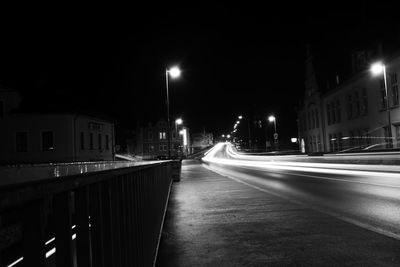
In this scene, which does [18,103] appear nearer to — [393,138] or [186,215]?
[186,215]

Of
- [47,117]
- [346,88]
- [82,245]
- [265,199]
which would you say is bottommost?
[265,199]

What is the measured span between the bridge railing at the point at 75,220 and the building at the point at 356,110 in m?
30.7

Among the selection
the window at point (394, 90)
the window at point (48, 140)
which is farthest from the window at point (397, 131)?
the window at point (48, 140)

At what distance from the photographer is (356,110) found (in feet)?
141

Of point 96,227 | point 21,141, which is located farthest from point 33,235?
point 21,141

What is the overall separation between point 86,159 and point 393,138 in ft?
87.8

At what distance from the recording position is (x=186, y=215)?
34.3ft

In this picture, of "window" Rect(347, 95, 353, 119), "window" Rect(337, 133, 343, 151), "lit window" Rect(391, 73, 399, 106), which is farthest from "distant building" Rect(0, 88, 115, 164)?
"window" Rect(337, 133, 343, 151)

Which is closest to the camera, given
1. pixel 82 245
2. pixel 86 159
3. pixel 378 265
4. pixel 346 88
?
pixel 82 245

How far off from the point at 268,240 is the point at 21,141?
103 feet

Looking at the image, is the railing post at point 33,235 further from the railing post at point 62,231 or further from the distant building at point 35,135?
the distant building at point 35,135

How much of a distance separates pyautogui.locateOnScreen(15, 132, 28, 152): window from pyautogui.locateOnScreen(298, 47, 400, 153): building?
29.4 m

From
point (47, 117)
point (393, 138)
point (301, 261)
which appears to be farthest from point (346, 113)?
point (301, 261)

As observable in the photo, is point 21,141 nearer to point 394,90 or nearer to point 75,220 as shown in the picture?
point 394,90
